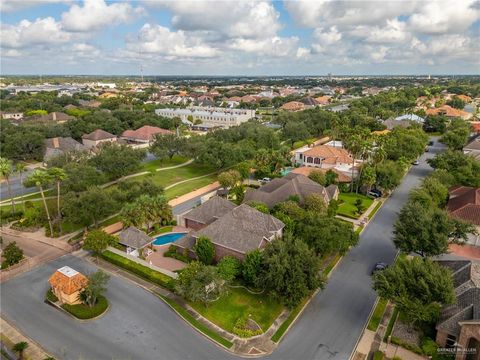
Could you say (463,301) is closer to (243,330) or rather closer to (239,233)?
(243,330)

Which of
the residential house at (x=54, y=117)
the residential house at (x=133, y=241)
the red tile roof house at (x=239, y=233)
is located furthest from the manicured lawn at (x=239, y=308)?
the residential house at (x=54, y=117)

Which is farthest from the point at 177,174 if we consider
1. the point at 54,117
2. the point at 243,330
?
the point at 54,117

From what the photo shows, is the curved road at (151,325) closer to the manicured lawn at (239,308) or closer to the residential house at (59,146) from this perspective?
the manicured lawn at (239,308)

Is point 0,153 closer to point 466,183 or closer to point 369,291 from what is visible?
point 369,291

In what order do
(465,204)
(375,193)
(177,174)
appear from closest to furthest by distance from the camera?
(465,204) < (375,193) < (177,174)

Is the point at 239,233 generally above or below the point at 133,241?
above

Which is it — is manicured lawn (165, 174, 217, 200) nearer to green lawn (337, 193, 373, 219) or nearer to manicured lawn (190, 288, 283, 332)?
green lawn (337, 193, 373, 219)

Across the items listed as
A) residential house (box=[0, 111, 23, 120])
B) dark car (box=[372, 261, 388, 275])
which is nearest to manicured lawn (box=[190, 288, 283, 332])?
dark car (box=[372, 261, 388, 275])
